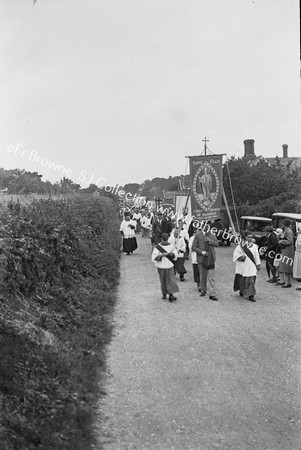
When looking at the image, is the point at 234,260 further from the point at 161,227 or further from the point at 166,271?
the point at 161,227

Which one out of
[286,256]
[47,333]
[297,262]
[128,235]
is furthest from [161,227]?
[47,333]

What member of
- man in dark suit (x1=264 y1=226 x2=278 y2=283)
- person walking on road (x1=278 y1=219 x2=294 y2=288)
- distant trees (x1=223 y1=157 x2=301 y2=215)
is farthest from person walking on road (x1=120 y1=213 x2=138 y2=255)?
person walking on road (x1=278 y1=219 x2=294 y2=288)

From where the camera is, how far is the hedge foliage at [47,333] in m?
4.46

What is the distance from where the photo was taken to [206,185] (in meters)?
13.9

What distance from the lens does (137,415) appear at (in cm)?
518

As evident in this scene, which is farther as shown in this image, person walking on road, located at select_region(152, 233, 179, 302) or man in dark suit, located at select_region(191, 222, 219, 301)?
man in dark suit, located at select_region(191, 222, 219, 301)

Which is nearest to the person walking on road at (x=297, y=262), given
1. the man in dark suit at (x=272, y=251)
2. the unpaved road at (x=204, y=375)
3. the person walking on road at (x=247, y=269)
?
the man in dark suit at (x=272, y=251)

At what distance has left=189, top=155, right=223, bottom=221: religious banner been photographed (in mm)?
13703

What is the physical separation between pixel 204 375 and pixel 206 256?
4.58 m

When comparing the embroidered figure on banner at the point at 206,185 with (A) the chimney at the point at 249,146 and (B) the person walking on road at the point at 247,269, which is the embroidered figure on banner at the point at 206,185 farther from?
(A) the chimney at the point at 249,146

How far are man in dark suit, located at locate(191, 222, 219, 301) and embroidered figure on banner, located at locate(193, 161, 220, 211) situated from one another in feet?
9.06

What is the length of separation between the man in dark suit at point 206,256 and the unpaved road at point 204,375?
32cm

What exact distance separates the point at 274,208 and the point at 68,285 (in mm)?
15608

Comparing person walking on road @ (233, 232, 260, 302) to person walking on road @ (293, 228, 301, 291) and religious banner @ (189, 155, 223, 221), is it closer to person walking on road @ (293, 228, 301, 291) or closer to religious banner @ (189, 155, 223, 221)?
person walking on road @ (293, 228, 301, 291)
